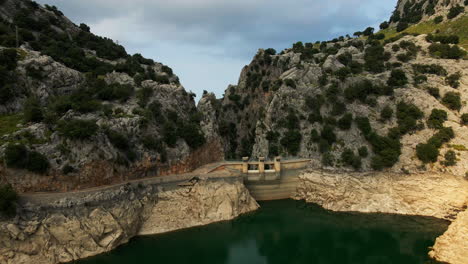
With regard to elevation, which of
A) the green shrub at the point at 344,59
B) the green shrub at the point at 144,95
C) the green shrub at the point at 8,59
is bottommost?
the green shrub at the point at 144,95

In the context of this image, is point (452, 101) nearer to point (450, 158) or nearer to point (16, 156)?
point (450, 158)

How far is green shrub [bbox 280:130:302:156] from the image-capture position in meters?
63.0

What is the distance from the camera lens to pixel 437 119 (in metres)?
54.6

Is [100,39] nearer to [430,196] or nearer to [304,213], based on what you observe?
[304,213]

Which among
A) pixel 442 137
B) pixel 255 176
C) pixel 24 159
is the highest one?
pixel 442 137

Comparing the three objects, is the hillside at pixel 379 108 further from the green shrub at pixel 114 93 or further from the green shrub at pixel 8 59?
the green shrub at pixel 8 59

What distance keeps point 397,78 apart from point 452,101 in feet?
39.8

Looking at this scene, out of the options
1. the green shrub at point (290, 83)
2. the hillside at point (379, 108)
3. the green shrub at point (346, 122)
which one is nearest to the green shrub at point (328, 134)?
the hillside at point (379, 108)

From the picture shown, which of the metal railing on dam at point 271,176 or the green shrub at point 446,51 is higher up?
the green shrub at point 446,51

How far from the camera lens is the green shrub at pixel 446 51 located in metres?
68.7

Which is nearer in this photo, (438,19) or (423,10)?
(438,19)

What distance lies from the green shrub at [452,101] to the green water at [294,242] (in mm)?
25885

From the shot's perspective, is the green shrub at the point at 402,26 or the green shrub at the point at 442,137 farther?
the green shrub at the point at 402,26

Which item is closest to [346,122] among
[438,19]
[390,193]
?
[390,193]
